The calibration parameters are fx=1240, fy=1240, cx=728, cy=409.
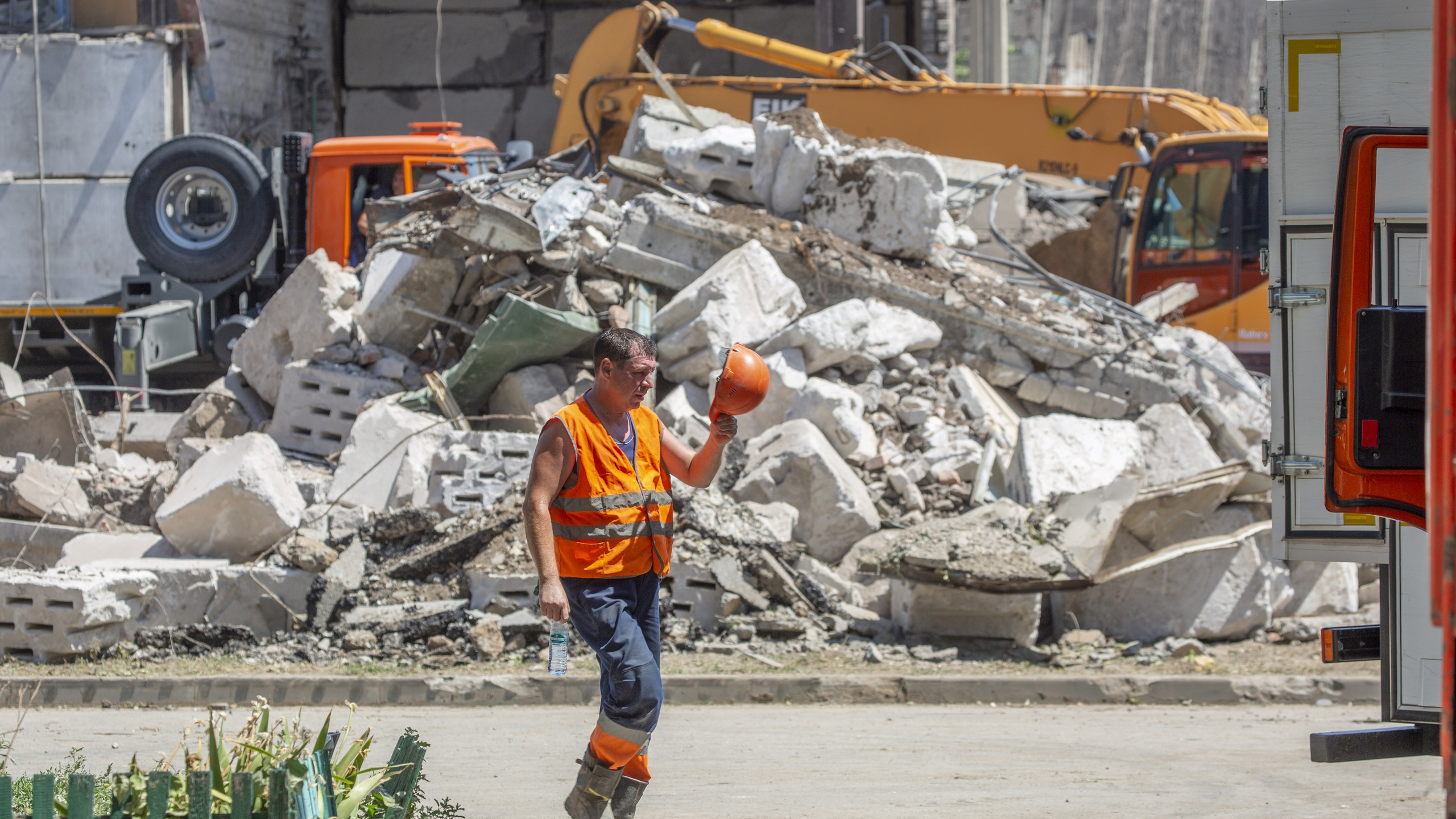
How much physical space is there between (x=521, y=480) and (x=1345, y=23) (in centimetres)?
491

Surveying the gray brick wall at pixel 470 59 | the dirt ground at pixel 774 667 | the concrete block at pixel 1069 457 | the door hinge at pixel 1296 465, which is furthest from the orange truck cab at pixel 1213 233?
the gray brick wall at pixel 470 59

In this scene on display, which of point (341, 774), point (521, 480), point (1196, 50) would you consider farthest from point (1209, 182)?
point (1196, 50)

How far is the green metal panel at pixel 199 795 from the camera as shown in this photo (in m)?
2.59

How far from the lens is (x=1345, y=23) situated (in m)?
3.65

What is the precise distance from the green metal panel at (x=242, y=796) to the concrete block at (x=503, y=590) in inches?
151

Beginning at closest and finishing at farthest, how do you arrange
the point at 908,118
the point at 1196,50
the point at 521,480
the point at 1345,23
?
the point at 1345,23 → the point at 521,480 → the point at 908,118 → the point at 1196,50

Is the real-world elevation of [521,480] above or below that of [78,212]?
below

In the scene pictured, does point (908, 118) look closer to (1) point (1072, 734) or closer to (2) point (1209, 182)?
(2) point (1209, 182)

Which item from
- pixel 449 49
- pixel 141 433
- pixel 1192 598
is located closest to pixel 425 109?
pixel 449 49

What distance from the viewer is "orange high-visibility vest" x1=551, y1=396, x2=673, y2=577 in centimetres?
370

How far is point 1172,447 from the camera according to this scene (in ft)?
26.0

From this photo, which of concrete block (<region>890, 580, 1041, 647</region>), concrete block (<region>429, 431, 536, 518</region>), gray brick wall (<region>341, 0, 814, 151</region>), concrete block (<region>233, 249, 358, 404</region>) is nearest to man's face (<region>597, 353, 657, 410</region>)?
concrete block (<region>890, 580, 1041, 647</region>)

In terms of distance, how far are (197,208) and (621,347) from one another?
892 centimetres

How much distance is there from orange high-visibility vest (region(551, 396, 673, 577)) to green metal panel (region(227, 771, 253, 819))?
1275 mm
